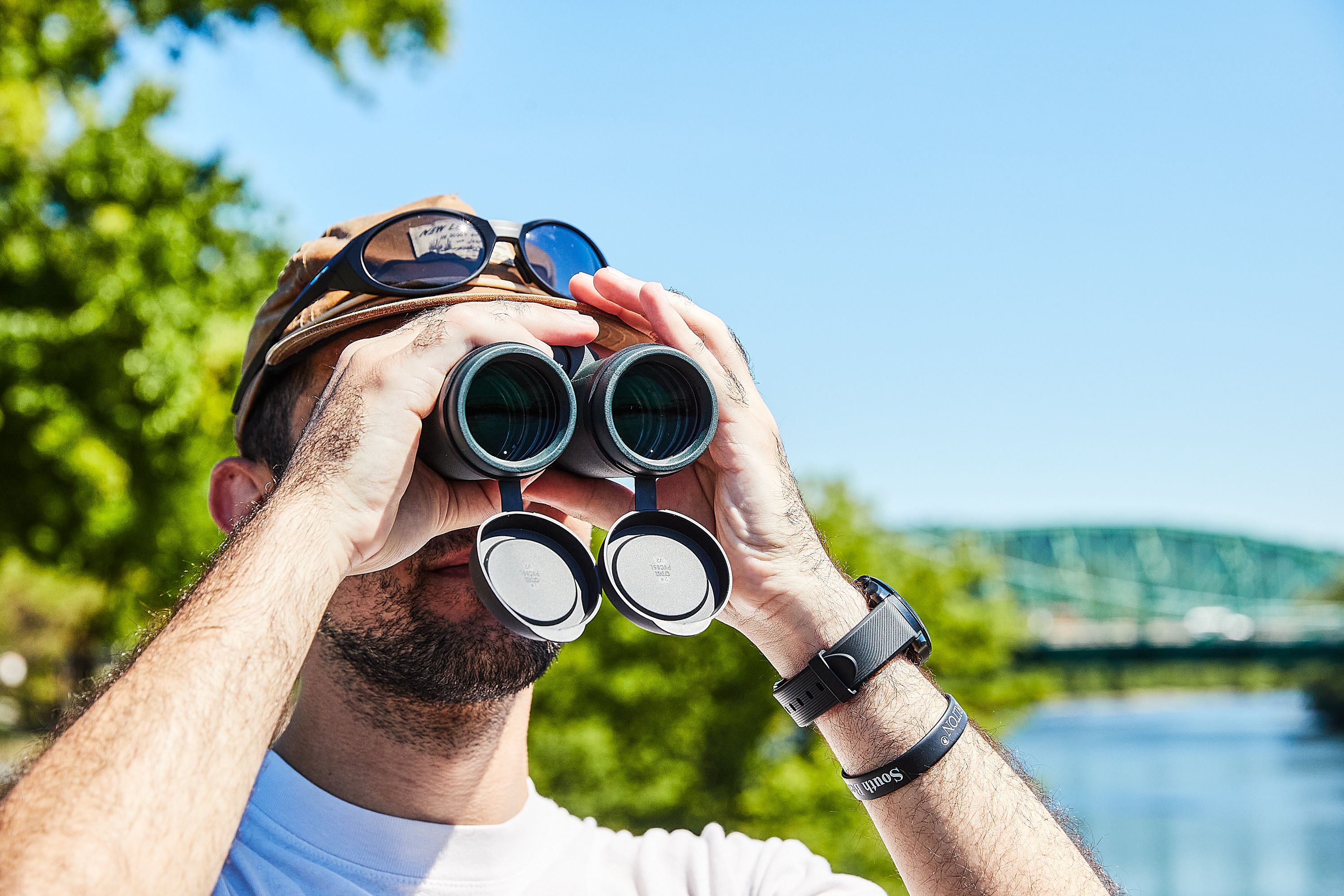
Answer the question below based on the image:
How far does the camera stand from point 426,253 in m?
1.78

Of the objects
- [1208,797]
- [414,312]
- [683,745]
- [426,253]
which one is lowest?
[414,312]

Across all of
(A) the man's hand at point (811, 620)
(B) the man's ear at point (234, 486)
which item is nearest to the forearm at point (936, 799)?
(A) the man's hand at point (811, 620)

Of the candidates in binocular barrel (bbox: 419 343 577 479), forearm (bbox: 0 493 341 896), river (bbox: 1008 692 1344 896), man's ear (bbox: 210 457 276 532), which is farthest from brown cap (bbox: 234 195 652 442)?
river (bbox: 1008 692 1344 896)

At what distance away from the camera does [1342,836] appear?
1866cm

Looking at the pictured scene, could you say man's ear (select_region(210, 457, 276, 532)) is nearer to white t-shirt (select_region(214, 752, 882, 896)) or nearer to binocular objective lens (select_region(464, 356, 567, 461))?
white t-shirt (select_region(214, 752, 882, 896))

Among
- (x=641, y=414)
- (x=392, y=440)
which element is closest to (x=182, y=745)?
(x=392, y=440)

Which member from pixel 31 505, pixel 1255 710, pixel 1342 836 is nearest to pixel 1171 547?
pixel 1255 710

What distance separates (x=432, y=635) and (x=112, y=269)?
4.83 meters

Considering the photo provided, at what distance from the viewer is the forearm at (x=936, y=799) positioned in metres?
1.40

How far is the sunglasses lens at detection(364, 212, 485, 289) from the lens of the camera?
1.74 metres

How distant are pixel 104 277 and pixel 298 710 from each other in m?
4.55

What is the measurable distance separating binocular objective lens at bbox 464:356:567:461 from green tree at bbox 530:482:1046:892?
884cm

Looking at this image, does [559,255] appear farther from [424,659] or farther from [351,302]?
[424,659]

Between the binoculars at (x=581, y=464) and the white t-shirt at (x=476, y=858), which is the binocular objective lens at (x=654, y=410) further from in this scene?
the white t-shirt at (x=476, y=858)
